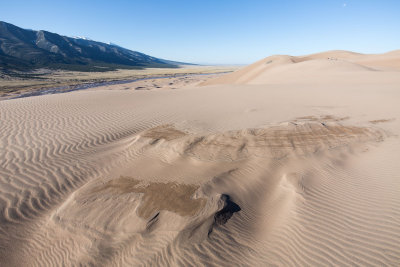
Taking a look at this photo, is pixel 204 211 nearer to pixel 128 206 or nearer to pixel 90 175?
pixel 128 206

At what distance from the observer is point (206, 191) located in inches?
172

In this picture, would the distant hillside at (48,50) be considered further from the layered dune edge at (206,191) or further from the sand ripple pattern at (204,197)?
the sand ripple pattern at (204,197)

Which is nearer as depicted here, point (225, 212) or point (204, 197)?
point (225, 212)

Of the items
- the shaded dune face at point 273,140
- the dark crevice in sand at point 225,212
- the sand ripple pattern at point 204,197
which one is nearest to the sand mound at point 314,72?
the shaded dune face at point 273,140

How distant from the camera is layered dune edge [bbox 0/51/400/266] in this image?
3.18m

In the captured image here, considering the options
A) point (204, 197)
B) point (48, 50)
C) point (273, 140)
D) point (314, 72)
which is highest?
point (48, 50)

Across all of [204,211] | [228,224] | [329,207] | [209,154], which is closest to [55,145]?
[209,154]

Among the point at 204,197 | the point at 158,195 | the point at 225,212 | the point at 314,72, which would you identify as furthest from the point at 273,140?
the point at 314,72

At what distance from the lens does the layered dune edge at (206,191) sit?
10.4 ft

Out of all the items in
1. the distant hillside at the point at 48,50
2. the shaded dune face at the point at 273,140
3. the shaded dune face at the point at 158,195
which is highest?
the distant hillside at the point at 48,50

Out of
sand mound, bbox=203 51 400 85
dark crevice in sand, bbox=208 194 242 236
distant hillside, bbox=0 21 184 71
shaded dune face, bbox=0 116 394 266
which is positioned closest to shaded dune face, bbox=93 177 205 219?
shaded dune face, bbox=0 116 394 266

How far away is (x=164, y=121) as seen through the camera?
29.7 feet

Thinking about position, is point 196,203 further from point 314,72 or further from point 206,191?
point 314,72

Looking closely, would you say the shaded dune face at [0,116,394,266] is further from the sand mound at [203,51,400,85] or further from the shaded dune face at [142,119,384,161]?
the sand mound at [203,51,400,85]
